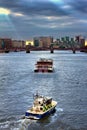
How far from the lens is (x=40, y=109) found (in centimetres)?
5462

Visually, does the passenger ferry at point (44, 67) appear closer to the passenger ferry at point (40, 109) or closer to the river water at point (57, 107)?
the river water at point (57, 107)

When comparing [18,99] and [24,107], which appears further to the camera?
[18,99]

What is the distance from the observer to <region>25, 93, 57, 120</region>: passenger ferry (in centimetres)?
5321

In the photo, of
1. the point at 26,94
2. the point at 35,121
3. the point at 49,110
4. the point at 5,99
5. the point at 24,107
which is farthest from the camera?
the point at 26,94

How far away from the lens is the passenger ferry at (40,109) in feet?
175

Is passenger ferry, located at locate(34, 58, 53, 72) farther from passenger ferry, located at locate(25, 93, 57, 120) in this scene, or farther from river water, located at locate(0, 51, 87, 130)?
passenger ferry, located at locate(25, 93, 57, 120)

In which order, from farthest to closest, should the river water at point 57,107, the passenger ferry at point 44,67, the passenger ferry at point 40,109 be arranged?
the passenger ferry at point 44,67 → the passenger ferry at point 40,109 → the river water at point 57,107

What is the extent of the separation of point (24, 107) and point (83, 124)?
12.5 m

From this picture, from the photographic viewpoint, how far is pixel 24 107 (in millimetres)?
62125

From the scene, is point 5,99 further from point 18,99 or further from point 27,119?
point 27,119

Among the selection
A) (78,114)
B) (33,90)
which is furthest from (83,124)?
(33,90)

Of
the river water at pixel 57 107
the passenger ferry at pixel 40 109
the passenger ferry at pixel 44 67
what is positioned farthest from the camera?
the passenger ferry at pixel 44 67

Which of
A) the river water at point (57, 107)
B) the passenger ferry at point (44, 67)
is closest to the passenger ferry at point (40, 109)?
the river water at point (57, 107)

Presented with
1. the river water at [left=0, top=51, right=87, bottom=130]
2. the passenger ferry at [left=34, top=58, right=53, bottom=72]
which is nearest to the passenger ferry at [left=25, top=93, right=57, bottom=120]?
the river water at [left=0, top=51, right=87, bottom=130]
